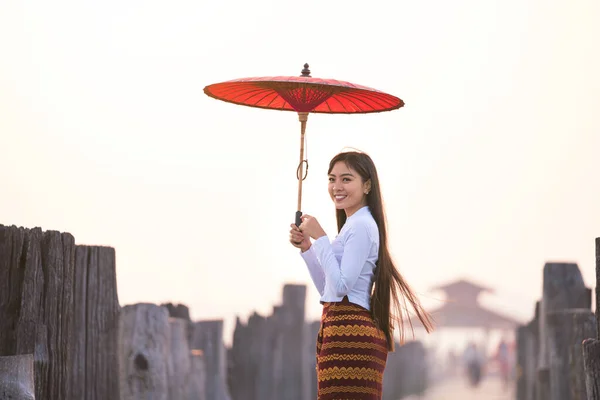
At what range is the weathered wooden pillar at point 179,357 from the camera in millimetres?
10031

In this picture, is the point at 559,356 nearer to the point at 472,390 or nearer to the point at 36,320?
the point at 36,320

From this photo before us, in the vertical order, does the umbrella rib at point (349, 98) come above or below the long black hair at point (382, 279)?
above

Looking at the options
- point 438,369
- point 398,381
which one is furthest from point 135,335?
Result: point 438,369

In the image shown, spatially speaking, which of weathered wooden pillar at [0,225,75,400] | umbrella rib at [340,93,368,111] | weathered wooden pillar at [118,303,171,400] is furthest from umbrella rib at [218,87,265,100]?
weathered wooden pillar at [118,303,171,400]

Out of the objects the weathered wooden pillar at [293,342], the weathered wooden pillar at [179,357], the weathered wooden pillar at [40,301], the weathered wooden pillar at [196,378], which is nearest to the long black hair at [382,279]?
the weathered wooden pillar at [40,301]

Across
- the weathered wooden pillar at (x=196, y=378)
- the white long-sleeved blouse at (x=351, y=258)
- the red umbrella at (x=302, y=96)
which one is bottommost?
the weathered wooden pillar at (x=196, y=378)

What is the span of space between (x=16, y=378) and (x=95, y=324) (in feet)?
5.31

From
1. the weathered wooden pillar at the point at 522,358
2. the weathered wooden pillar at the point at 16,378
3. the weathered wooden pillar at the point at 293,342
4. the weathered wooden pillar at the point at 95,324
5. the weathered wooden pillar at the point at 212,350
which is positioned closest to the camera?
the weathered wooden pillar at the point at 16,378

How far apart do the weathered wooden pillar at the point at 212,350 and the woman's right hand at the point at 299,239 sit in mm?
6836

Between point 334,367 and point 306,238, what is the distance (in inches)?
25.3

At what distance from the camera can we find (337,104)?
25.2ft

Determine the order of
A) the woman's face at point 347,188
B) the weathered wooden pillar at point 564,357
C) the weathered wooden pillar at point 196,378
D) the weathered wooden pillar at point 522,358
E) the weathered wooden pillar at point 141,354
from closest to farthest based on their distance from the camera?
the woman's face at point 347,188 < the weathered wooden pillar at point 141,354 < the weathered wooden pillar at point 564,357 < the weathered wooden pillar at point 196,378 < the weathered wooden pillar at point 522,358

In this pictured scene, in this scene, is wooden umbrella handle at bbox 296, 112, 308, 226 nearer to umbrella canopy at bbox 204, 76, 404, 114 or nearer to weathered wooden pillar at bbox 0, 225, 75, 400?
umbrella canopy at bbox 204, 76, 404, 114

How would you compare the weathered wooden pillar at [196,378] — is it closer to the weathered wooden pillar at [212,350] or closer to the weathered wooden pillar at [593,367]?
the weathered wooden pillar at [212,350]
